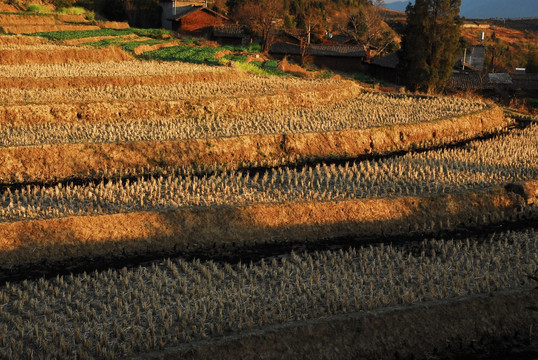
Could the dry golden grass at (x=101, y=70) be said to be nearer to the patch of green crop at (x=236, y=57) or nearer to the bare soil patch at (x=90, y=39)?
the patch of green crop at (x=236, y=57)

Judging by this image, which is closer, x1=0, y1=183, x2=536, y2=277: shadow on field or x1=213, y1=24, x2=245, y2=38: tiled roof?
x1=0, y1=183, x2=536, y2=277: shadow on field

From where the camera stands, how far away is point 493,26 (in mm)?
96812

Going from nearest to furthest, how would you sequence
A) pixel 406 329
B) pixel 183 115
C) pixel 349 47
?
pixel 406 329, pixel 183 115, pixel 349 47

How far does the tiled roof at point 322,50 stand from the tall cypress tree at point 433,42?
12075 millimetres

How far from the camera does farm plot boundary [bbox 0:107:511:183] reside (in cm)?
1540

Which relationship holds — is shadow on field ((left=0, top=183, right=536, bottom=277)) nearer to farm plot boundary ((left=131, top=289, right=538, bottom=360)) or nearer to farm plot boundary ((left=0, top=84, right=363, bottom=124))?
farm plot boundary ((left=131, top=289, right=538, bottom=360))

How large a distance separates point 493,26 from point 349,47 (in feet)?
187

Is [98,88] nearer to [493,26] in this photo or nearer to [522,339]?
[522,339]

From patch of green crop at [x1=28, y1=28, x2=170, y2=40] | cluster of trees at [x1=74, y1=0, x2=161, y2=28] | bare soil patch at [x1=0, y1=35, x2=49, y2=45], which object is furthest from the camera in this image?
cluster of trees at [x1=74, y1=0, x2=161, y2=28]

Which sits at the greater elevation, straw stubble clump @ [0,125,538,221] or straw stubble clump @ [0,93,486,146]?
straw stubble clump @ [0,93,486,146]

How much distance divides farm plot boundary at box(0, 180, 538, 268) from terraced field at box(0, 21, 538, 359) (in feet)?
0.09

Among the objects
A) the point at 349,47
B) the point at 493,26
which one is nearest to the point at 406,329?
the point at 349,47

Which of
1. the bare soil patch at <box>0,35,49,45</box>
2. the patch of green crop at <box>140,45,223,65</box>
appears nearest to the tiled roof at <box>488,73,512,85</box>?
the patch of green crop at <box>140,45,223,65</box>

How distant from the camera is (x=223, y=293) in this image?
959 cm
